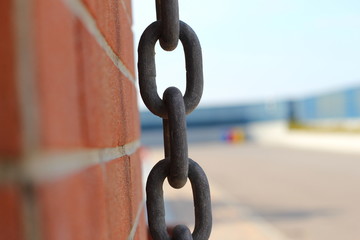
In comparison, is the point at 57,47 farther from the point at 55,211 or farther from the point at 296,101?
the point at 296,101

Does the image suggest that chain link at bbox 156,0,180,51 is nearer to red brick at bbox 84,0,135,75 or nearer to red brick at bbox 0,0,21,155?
red brick at bbox 84,0,135,75

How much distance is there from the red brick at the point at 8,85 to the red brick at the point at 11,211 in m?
0.03

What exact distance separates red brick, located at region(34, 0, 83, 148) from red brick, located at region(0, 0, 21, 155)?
25 mm

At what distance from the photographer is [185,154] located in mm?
976

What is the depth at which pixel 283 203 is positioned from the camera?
10.3 metres

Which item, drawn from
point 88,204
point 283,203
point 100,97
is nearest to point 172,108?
point 100,97

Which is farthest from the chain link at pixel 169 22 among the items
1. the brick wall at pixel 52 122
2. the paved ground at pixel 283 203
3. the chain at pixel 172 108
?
the paved ground at pixel 283 203

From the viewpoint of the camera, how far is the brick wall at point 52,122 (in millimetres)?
425

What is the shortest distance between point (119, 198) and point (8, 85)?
549mm

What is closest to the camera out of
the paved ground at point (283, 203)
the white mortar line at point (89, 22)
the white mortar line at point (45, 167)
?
the white mortar line at point (45, 167)

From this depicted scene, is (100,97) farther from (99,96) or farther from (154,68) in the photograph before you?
(154,68)

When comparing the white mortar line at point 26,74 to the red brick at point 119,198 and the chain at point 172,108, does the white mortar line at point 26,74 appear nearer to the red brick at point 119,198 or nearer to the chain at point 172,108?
the red brick at point 119,198

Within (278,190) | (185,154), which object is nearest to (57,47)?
(185,154)

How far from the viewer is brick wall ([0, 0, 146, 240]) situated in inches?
16.7
